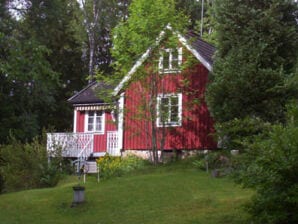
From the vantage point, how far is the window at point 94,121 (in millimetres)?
28953

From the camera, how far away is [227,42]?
2075 cm

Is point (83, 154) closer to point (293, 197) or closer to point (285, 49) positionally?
point (285, 49)

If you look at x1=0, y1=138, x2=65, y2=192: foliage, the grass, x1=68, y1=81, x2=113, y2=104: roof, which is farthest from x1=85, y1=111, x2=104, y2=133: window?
the grass

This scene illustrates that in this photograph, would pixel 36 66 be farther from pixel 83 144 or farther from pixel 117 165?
pixel 83 144

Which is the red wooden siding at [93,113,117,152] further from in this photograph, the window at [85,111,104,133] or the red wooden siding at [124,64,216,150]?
the red wooden siding at [124,64,216,150]

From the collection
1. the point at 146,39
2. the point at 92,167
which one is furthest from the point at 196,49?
the point at 92,167

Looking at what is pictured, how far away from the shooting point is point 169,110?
23.2m

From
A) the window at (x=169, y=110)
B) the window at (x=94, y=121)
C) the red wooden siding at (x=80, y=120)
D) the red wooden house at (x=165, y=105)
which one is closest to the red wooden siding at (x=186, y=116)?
the red wooden house at (x=165, y=105)

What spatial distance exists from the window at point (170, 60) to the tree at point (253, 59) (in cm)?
243

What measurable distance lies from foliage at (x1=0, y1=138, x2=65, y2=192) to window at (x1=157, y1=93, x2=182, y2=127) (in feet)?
15.8

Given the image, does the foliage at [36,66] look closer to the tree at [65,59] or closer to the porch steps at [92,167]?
the tree at [65,59]

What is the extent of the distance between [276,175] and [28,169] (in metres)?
13.0

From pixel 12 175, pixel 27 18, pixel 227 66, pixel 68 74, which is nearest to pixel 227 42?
pixel 227 66

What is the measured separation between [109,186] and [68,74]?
1094 inches
